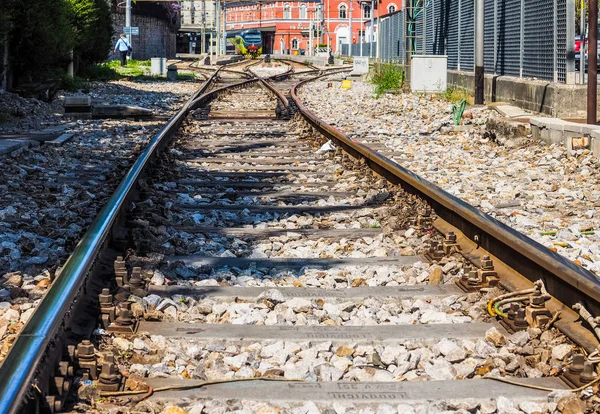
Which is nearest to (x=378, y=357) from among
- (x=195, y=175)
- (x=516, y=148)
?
(x=195, y=175)

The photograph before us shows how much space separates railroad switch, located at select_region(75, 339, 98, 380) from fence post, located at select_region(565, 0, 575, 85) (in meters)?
11.1

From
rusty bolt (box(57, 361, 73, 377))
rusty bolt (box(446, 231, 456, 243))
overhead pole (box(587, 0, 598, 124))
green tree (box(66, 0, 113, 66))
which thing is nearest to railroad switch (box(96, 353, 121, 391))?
rusty bolt (box(57, 361, 73, 377))

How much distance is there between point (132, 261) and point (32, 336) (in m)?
1.68

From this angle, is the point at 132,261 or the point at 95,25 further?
the point at 95,25

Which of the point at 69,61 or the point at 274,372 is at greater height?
the point at 69,61

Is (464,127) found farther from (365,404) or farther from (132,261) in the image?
(365,404)

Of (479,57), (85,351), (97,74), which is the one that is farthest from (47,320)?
(97,74)

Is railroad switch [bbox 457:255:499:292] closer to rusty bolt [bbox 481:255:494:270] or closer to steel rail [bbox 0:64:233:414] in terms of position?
rusty bolt [bbox 481:255:494:270]

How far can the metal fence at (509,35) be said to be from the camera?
1395 cm

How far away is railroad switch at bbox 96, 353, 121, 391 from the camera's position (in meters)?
3.33

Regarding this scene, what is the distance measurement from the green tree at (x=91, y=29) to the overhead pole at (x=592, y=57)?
1497 cm

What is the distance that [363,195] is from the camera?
24.6 ft

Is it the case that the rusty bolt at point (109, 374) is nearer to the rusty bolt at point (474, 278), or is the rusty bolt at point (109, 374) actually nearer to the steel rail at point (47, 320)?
the steel rail at point (47, 320)

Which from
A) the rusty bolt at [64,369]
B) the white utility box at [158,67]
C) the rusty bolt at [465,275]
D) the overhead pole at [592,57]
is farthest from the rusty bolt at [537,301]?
the white utility box at [158,67]
